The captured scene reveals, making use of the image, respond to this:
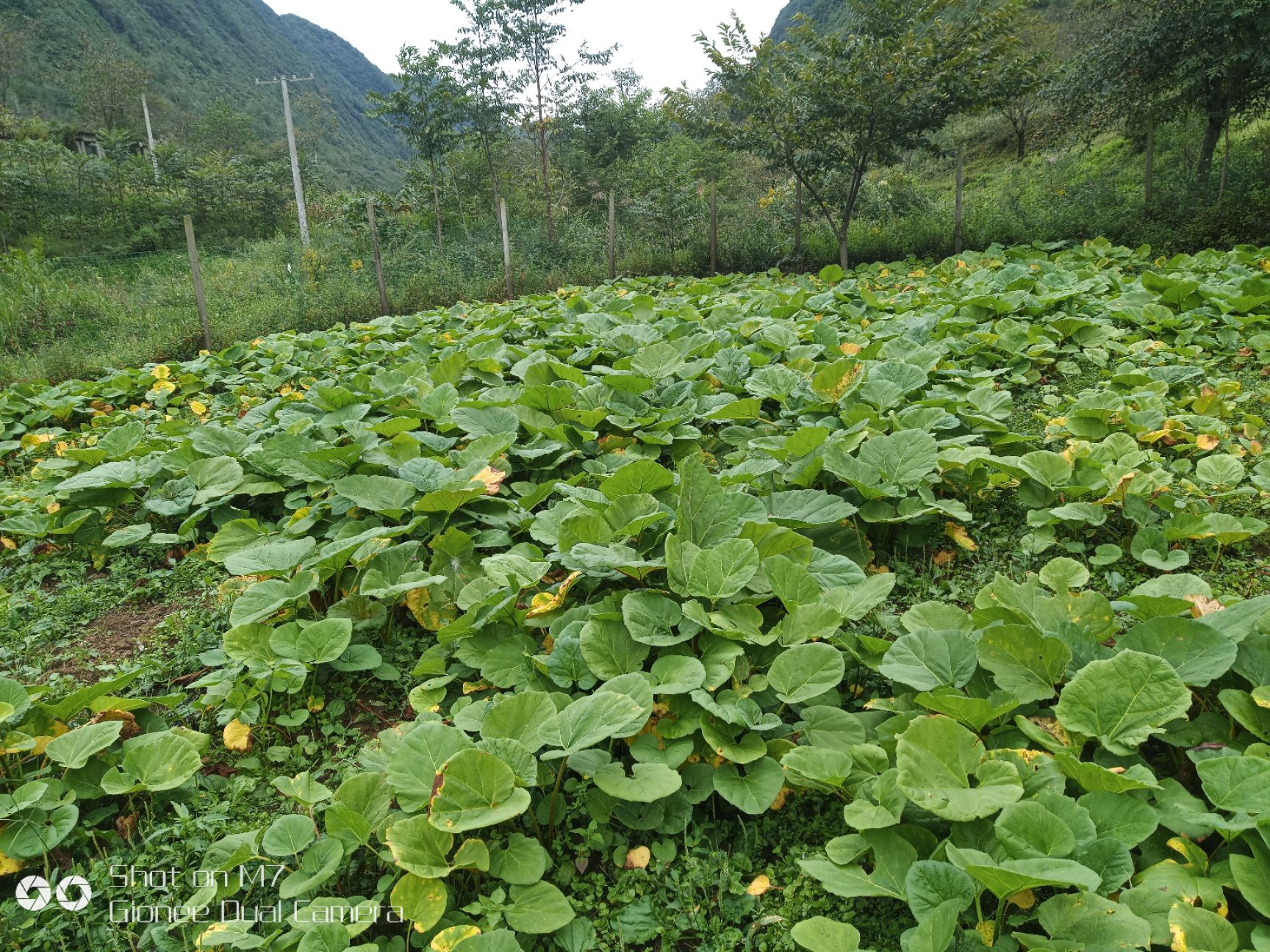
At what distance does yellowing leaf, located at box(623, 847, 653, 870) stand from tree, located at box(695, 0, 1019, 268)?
36.5 ft

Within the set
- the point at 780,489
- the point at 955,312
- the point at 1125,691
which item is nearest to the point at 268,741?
the point at 780,489

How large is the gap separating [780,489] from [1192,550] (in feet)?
4.67

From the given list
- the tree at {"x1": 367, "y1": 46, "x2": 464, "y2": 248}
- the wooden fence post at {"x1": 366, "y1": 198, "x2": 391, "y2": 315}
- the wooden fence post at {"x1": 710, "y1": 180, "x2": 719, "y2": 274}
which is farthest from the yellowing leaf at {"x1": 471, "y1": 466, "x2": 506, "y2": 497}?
the tree at {"x1": 367, "y1": 46, "x2": 464, "y2": 248}

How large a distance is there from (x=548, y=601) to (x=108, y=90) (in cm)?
4453

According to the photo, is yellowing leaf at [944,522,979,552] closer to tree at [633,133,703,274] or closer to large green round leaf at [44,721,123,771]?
large green round leaf at [44,721,123,771]

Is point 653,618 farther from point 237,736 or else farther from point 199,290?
point 199,290

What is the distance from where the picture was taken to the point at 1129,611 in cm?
181

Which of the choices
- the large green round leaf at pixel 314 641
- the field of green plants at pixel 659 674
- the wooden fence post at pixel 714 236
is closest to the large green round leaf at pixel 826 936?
the field of green plants at pixel 659 674

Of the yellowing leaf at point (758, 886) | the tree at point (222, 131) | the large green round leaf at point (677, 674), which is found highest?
the tree at point (222, 131)

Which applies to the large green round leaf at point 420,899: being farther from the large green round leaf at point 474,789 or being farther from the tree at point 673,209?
the tree at point 673,209

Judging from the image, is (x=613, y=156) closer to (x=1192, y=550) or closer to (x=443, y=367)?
(x=443, y=367)

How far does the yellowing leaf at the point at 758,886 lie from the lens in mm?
1463

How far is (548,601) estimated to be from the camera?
6.72ft

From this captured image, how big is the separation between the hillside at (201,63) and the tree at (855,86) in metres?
21.1
